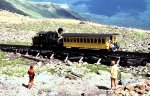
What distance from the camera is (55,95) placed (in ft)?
95.9

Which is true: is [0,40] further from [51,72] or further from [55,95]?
[55,95]

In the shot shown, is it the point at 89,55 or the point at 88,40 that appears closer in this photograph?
the point at 89,55

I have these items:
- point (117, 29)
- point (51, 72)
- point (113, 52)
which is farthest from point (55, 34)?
A: point (117, 29)

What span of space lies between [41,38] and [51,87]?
33324mm

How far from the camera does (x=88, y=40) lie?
54.3 meters

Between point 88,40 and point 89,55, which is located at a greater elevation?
point 88,40

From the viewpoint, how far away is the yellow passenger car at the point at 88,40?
52.2 meters

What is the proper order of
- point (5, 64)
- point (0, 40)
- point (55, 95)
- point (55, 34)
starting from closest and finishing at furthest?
point (55, 95), point (5, 64), point (55, 34), point (0, 40)

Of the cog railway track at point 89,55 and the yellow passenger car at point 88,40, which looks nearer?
the cog railway track at point 89,55

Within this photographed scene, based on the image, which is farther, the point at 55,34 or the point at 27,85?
the point at 55,34

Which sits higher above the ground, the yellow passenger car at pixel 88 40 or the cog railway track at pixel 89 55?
the yellow passenger car at pixel 88 40

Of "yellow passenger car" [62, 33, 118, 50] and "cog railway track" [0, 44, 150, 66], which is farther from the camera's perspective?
"yellow passenger car" [62, 33, 118, 50]

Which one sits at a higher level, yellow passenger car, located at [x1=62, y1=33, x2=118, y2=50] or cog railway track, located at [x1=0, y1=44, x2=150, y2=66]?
yellow passenger car, located at [x1=62, y1=33, x2=118, y2=50]

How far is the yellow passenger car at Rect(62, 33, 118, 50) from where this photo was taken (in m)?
52.2
